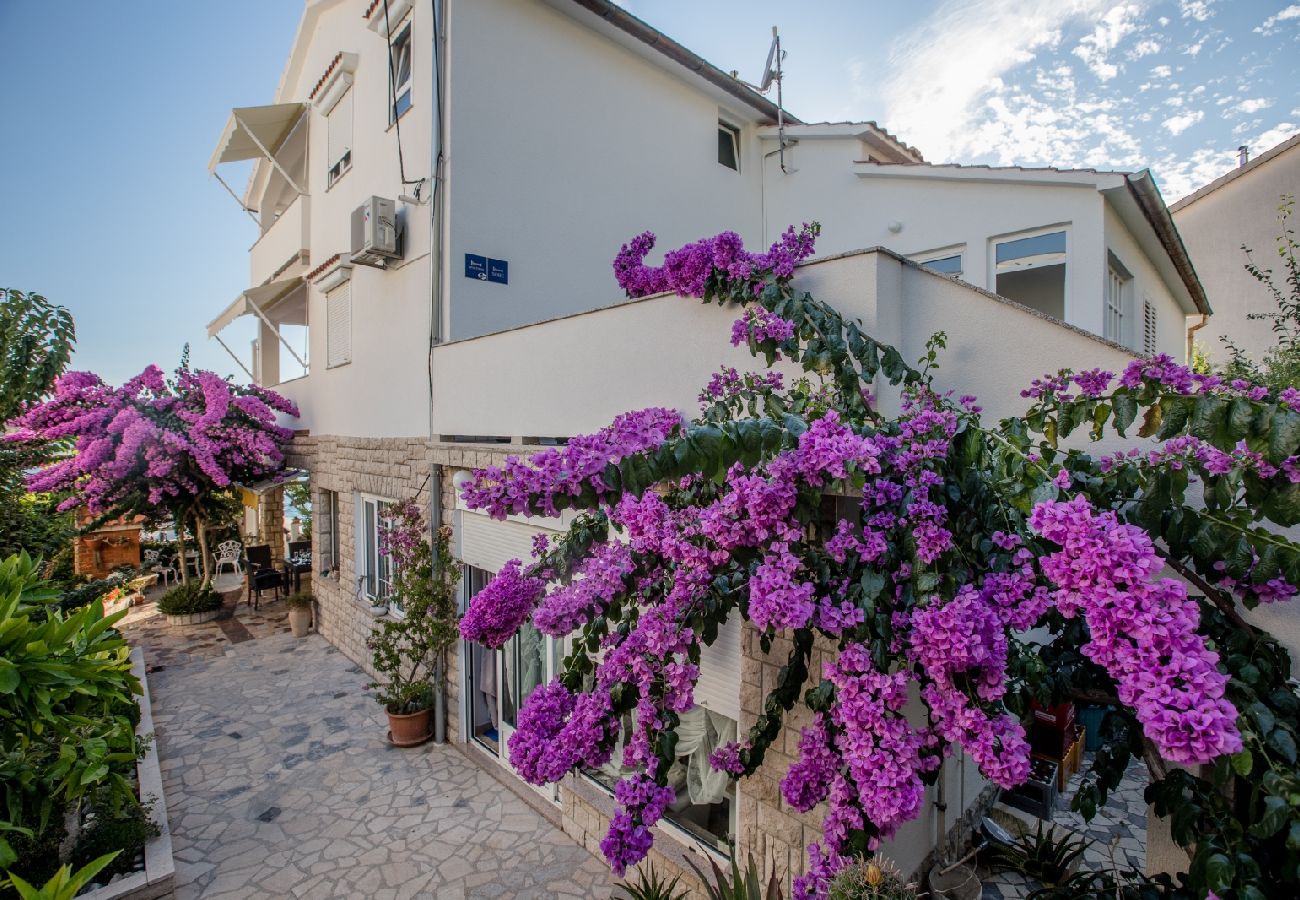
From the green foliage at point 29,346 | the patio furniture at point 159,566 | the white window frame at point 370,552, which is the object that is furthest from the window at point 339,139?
the patio furniture at point 159,566

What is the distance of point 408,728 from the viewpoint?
26.2 ft

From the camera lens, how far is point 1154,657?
1.68 metres

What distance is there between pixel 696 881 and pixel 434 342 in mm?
6840

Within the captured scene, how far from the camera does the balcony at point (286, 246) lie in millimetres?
12406

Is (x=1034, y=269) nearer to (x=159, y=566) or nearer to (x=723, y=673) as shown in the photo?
(x=723, y=673)

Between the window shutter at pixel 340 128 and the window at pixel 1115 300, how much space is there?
11956mm

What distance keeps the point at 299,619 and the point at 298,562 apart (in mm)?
3812

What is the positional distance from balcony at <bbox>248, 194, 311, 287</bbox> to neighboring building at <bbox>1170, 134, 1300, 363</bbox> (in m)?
19.8

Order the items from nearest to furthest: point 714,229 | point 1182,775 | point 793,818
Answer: point 1182,775, point 793,818, point 714,229

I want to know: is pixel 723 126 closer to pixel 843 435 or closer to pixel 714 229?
pixel 714 229

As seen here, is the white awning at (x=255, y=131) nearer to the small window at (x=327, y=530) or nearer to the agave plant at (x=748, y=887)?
the small window at (x=327, y=530)

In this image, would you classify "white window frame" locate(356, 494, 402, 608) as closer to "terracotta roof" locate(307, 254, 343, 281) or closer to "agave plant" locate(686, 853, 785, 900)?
"terracotta roof" locate(307, 254, 343, 281)

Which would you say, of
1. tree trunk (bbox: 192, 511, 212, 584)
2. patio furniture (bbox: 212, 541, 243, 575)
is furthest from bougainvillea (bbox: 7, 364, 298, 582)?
patio furniture (bbox: 212, 541, 243, 575)

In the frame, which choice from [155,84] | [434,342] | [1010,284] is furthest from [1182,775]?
[155,84]
